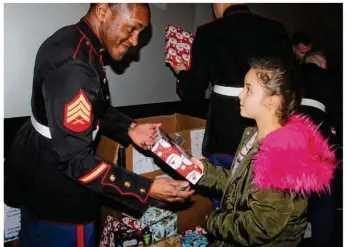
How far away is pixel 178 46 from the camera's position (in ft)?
7.77

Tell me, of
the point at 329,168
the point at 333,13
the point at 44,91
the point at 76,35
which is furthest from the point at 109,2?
the point at 333,13

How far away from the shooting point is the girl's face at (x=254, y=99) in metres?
1.34

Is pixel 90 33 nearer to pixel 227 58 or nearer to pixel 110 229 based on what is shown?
pixel 227 58

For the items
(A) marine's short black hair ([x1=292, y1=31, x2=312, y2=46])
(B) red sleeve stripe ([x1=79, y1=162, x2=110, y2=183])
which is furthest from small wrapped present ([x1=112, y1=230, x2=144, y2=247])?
(A) marine's short black hair ([x1=292, y1=31, x2=312, y2=46])

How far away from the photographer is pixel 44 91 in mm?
1256

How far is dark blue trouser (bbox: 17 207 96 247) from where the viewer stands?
1412mm

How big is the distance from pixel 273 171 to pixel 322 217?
1.31 m

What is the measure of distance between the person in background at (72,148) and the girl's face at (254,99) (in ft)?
1.32

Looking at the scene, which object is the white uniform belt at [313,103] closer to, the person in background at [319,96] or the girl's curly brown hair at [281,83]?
the person in background at [319,96]

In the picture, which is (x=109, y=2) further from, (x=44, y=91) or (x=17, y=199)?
(x=17, y=199)

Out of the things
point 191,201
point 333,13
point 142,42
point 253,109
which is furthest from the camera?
point 333,13

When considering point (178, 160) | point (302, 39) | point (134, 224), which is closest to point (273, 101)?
point (178, 160)

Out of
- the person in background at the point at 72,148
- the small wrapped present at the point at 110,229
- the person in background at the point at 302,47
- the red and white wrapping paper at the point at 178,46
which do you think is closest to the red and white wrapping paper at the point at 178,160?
the person in background at the point at 72,148

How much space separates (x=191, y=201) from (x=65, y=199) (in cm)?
109
